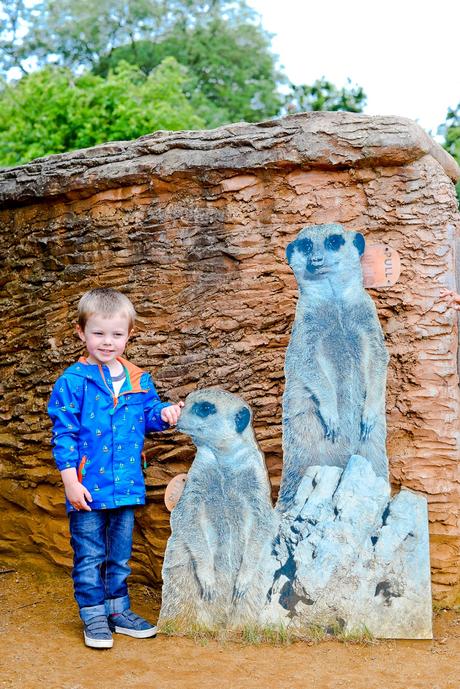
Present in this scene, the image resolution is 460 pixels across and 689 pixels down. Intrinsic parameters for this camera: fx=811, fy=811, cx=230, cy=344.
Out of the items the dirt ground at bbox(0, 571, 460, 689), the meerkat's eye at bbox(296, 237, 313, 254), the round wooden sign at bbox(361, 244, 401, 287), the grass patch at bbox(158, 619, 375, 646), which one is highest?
the meerkat's eye at bbox(296, 237, 313, 254)

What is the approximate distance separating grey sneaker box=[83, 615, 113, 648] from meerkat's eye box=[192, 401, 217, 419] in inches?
37.8

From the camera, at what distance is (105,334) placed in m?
3.48

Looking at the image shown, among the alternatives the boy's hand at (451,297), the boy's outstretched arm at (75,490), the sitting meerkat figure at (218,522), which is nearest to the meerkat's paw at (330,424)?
the sitting meerkat figure at (218,522)

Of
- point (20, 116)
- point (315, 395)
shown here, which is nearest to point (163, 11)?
point (20, 116)

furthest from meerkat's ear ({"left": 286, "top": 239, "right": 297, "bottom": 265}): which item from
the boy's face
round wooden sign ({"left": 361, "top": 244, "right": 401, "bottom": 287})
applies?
the boy's face

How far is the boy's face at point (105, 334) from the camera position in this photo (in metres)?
3.47

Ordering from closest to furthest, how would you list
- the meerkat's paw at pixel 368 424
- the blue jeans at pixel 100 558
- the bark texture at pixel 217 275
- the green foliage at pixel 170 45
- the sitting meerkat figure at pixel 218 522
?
the blue jeans at pixel 100 558 → the sitting meerkat figure at pixel 218 522 → the meerkat's paw at pixel 368 424 → the bark texture at pixel 217 275 → the green foliage at pixel 170 45

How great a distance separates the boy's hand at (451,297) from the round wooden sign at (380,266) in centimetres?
25

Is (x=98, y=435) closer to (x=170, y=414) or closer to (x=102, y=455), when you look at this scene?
(x=102, y=455)

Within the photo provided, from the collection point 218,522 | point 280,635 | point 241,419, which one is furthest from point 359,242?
point 280,635

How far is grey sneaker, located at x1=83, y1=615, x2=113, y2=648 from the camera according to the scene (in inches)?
133

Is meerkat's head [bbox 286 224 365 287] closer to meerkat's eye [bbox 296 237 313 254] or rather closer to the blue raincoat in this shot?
meerkat's eye [bbox 296 237 313 254]

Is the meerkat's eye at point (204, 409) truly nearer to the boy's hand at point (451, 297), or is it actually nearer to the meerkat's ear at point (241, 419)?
the meerkat's ear at point (241, 419)

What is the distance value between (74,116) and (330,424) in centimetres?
858
